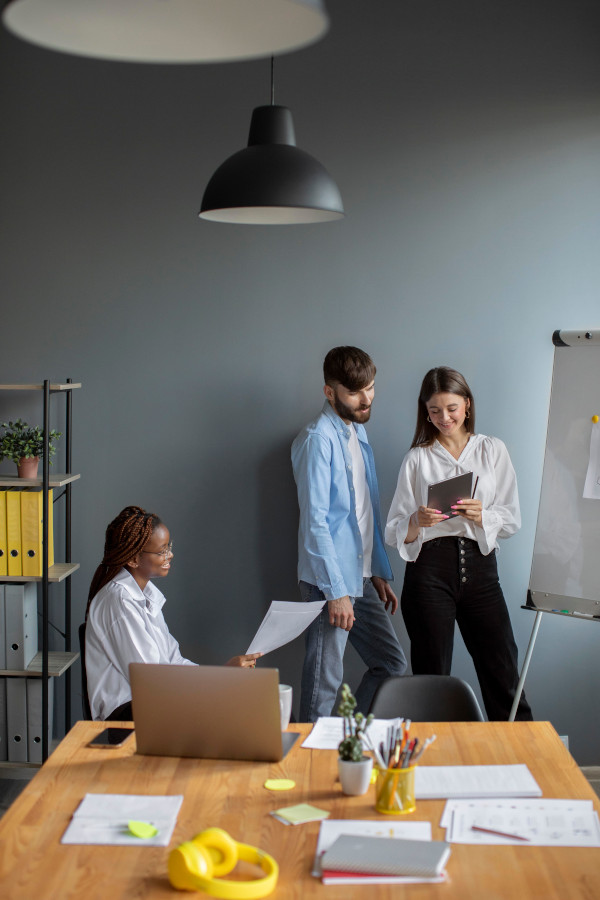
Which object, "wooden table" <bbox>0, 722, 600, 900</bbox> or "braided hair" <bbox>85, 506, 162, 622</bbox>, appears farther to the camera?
"braided hair" <bbox>85, 506, 162, 622</bbox>

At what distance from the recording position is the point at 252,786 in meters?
2.02

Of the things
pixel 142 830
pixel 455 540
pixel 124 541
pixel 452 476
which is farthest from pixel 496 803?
pixel 452 476

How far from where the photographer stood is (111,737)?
234 centimetres

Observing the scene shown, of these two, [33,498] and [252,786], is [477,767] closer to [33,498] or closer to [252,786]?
[252,786]

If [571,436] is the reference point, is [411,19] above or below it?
above

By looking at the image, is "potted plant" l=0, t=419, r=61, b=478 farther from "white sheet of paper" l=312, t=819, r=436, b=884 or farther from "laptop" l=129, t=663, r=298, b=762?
"white sheet of paper" l=312, t=819, r=436, b=884

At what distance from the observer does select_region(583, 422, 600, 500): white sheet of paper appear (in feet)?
11.5

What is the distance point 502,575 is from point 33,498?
2.06 meters

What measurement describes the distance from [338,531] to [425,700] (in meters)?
1.02

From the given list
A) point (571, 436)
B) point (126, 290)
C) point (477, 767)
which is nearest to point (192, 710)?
point (477, 767)

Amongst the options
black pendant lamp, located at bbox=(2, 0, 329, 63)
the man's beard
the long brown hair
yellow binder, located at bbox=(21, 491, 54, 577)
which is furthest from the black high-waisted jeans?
black pendant lamp, located at bbox=(2, 0, 329, 63)

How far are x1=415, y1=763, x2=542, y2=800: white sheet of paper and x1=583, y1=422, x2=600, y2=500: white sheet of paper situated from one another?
5.31 ft

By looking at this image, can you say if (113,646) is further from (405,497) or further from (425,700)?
(405,497)

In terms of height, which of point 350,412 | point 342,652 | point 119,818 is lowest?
point 342,652
